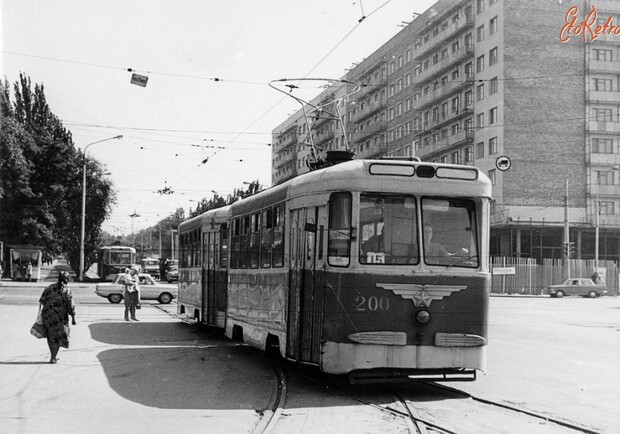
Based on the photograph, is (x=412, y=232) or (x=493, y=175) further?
(x=493, y=175)

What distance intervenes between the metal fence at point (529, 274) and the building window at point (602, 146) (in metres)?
Result: 8.37

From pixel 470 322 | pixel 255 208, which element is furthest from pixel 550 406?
pixel 255 208

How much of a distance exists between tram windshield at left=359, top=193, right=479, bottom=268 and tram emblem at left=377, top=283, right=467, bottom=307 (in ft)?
0.92

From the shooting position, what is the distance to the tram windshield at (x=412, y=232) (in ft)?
30.5

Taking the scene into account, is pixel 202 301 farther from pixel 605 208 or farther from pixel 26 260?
pixel 605 208

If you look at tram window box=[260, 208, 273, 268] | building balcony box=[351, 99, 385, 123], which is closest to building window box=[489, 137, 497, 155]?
building balcony box=[351, 99, 385, 123]

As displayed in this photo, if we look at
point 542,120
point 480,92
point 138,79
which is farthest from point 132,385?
point 480,92

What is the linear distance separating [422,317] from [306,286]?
158 centimetres

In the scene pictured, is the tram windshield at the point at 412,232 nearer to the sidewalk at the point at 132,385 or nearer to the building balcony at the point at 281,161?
the sidewalk at the point at 132,385

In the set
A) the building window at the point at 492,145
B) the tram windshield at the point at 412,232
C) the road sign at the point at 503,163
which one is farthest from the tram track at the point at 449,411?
the building window at the point at 492,145

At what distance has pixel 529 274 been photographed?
5350 centimetres

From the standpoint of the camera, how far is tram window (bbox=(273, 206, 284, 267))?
11219 millimetres

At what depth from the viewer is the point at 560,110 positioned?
5628cm

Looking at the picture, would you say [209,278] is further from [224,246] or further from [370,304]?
[370,304]
